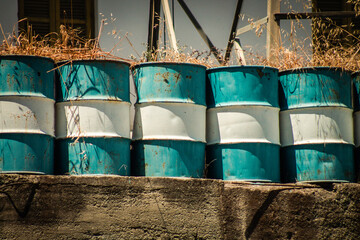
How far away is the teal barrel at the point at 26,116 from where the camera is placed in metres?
4.23

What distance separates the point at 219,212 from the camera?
14.7ft

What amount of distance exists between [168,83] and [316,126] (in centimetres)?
125

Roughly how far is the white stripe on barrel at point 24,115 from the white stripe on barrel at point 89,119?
14 cm

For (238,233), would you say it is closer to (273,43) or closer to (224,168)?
(224,168)

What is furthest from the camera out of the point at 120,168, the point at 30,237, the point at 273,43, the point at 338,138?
the point at 273,43

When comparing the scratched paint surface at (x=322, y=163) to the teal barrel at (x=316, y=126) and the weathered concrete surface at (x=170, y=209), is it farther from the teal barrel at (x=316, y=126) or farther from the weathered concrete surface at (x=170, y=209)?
the weathered concrete surface at (x=170, y=209)

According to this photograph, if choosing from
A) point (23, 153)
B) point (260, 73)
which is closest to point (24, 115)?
point (23, 153)

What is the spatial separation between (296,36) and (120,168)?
3039mm

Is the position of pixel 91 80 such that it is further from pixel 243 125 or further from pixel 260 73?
pixel 260 73

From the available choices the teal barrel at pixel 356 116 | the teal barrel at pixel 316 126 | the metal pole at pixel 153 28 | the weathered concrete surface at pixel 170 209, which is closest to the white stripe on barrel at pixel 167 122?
the weathered concrete surface at pixel 170 209

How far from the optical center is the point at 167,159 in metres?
4.51

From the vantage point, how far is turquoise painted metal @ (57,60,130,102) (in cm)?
446

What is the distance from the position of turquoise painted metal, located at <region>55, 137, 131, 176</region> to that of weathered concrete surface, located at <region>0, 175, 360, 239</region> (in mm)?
105

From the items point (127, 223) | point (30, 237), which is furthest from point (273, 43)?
point (30, 237)
